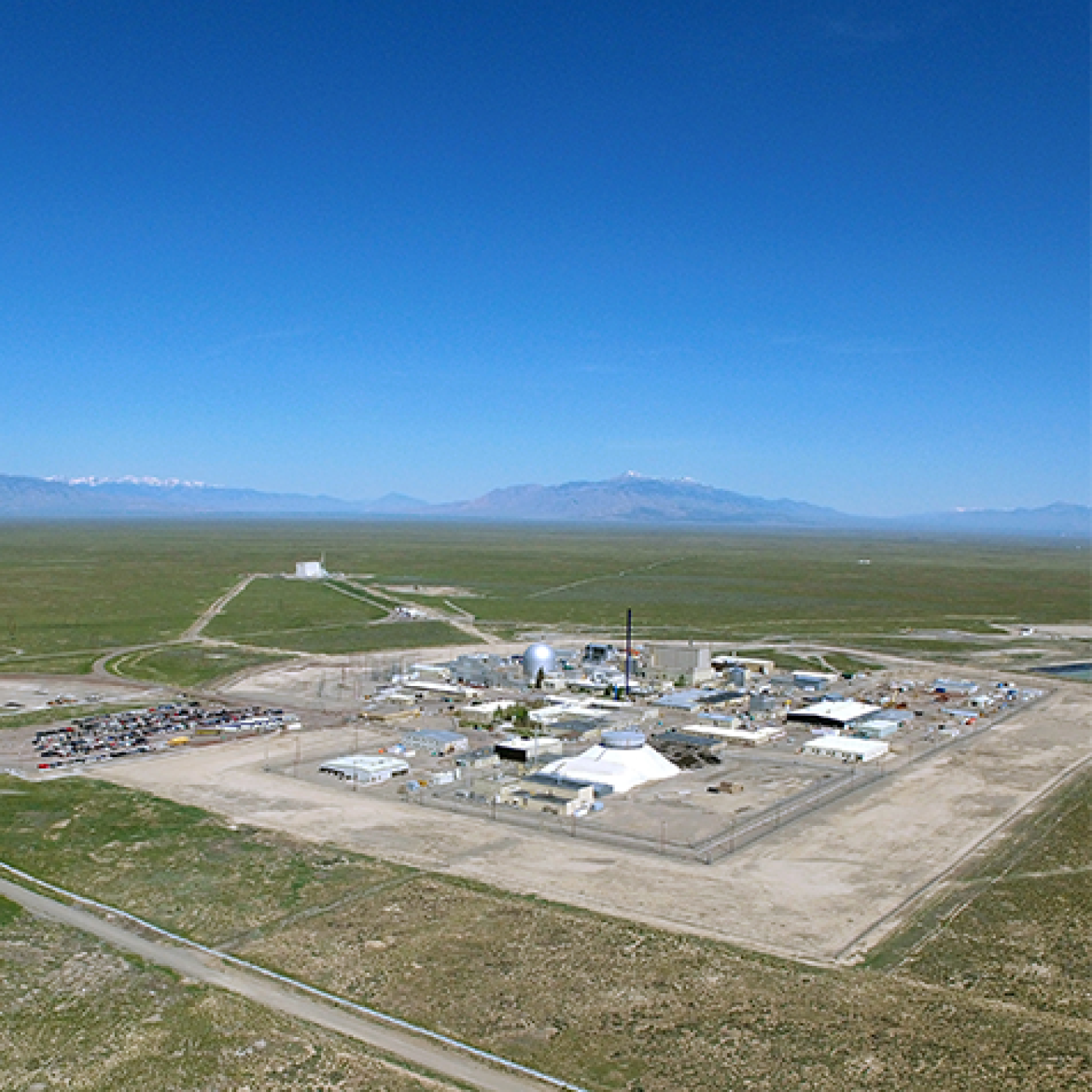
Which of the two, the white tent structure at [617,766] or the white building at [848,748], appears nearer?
the white tent structure at [617,766]

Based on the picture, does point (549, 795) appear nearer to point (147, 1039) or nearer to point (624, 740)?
point (624, 740)

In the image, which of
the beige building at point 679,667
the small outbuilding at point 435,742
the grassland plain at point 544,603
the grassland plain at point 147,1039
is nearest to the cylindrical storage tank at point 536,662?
the beige building at point 679,667

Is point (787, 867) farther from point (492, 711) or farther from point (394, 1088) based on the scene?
point (492, 711)

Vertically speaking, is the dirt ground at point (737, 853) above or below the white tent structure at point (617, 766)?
below

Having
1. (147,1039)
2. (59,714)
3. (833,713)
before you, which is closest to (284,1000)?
(147,1039)

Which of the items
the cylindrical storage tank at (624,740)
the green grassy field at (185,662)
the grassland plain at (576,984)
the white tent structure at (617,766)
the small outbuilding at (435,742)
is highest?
the cylindrical storage tank at (624,740)

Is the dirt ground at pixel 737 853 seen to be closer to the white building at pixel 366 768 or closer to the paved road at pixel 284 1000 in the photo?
the white building at pixel 366 768

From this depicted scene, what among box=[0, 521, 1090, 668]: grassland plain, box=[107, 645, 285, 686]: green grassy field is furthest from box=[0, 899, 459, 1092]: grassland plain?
box=[0, 521, 1090, 668]: grassland plain
